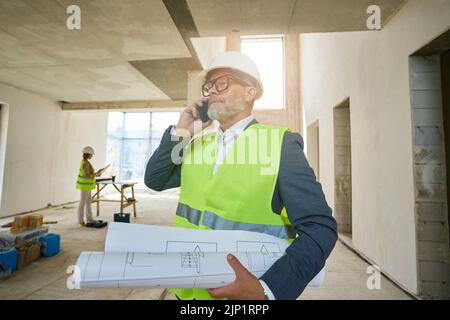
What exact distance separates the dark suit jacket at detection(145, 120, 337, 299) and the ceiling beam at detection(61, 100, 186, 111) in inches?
303

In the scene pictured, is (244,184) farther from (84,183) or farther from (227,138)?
(84,183)

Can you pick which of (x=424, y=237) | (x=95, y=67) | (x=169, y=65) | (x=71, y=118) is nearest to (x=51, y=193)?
(x=71, y=118)

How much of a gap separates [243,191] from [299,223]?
249 mm

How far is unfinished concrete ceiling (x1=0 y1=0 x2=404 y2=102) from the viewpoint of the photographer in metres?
3.03

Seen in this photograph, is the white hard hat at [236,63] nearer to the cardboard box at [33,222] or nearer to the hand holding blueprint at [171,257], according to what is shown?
the hand holding blueprint at [171,257]

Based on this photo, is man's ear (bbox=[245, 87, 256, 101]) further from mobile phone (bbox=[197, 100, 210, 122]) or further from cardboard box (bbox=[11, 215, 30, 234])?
cardboard box (bbox=[11, 215, 30, 234])

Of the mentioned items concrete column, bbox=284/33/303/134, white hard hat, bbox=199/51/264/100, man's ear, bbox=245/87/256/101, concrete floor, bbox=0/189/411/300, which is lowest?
concrete floor, bbox=0/189/411/300

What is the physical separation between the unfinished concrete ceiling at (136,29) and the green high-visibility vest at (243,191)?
2664 mm

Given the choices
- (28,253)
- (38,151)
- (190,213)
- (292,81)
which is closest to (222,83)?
(190,213)

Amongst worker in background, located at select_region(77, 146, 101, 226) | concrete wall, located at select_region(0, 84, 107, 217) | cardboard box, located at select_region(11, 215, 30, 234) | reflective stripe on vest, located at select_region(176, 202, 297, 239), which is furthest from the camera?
concrete wall, located at select_region(0, 84, 107, 217)

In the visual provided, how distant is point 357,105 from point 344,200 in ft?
7.00

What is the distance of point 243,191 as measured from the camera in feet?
3.15

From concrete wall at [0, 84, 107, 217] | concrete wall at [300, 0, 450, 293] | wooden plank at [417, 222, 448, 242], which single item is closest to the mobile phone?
concrete wall at [300, 0, 450, 293]

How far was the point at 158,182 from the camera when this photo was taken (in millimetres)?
1294
